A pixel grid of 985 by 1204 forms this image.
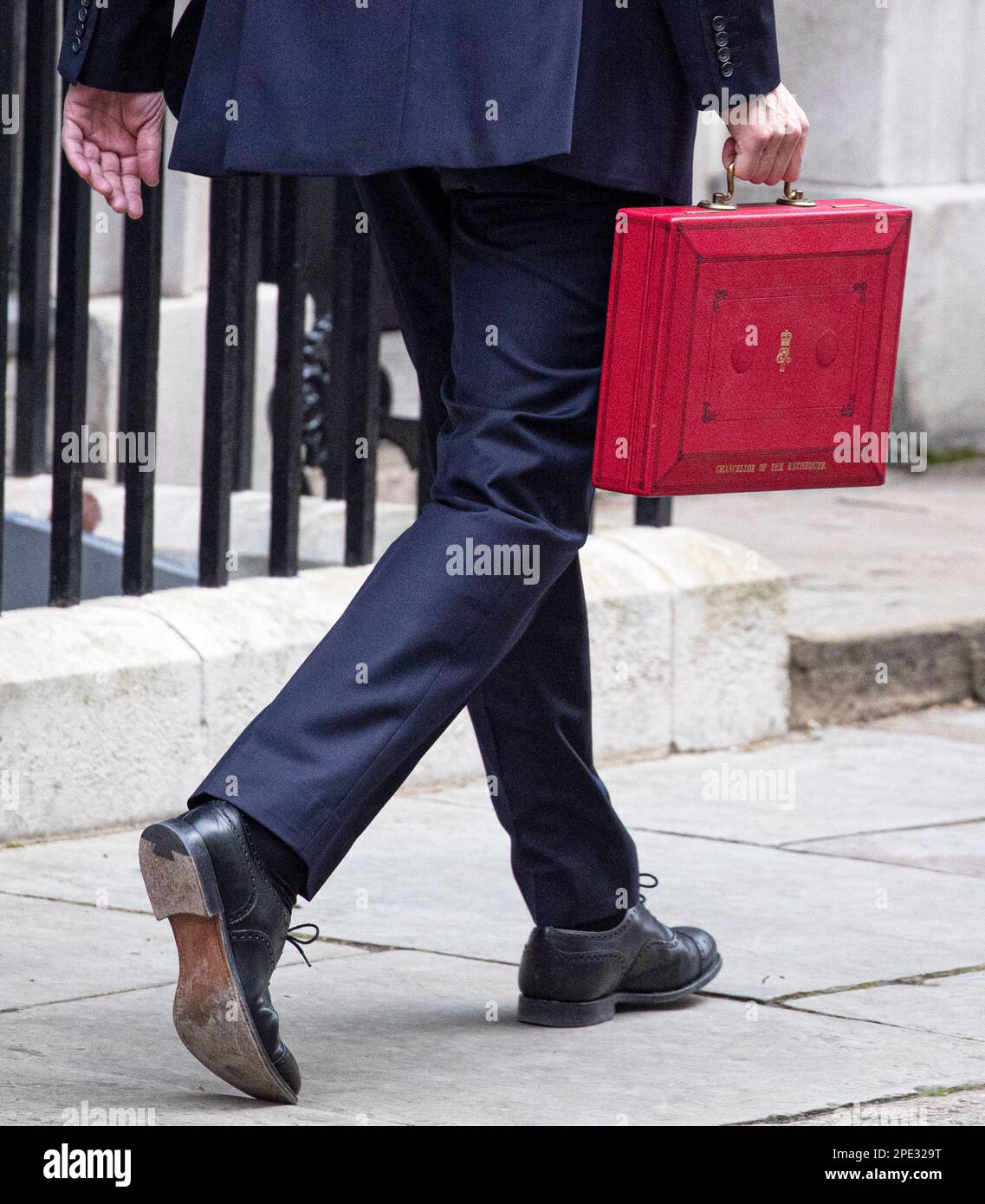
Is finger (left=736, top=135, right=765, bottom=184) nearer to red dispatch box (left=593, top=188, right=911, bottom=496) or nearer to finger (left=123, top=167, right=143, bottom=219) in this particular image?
red dispatch box (left=593, top=188, right=911, bottom=496)

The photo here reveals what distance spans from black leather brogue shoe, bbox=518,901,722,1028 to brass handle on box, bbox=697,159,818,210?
84cm

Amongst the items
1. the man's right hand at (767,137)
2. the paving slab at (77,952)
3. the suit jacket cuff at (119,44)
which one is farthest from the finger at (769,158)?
the paving slab at (77,952)

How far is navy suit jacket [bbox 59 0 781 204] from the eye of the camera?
7.67 ft

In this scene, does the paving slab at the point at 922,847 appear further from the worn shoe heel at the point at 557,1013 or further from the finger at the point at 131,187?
the finger at the point at 131,187

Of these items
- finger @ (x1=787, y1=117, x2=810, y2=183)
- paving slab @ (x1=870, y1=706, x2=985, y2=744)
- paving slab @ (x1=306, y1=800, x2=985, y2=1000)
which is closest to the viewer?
finger @ (x1=787, y1=117, x2=810, y2=183)

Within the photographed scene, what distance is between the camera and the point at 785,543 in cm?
604

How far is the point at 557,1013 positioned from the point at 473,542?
0.67m

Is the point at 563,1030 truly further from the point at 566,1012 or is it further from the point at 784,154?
the point at 784,154

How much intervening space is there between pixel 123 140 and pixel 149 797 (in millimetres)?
1287

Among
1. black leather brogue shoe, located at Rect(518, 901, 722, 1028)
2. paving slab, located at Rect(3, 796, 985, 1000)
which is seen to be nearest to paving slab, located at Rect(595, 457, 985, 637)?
paving slab, located at Rect(3, 796, 985, 1000)

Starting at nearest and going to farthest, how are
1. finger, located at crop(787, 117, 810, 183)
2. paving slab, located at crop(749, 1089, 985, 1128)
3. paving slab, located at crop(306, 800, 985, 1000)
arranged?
1. paving slab, located at crop(749, 1089, 985, 1128)
2. finger, located at crop(787, 117, 810, 183)
3. paving slab, located at crop(306, 800, 985, 1000)

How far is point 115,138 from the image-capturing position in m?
2.69

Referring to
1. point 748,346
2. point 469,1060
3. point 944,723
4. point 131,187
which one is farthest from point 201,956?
point 944,723
